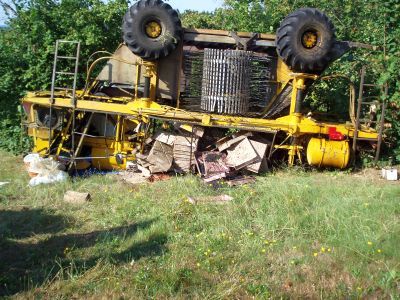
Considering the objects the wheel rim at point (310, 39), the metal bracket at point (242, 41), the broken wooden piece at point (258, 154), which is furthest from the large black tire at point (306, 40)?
the broken wooden piece at point (258, 154)

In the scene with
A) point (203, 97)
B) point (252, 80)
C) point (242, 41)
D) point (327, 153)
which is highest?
point (242, 41)

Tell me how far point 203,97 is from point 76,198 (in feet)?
9.75

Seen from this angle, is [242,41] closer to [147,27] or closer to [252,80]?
[252,80]

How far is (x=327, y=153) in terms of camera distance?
835 cm

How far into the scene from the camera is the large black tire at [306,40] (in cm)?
838

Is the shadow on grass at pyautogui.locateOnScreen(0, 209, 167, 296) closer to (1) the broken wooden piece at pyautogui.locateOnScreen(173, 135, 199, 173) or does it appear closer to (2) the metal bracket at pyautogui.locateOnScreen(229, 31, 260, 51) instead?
(1) the broken wooden piece at pyautogui.locateOnScreen(173, 135, 199, 173)

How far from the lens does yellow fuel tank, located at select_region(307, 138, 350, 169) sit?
834cm

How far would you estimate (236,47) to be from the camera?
888 centimetres

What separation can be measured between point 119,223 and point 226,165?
108 inches

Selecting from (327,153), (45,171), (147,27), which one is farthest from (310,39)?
(45,171)

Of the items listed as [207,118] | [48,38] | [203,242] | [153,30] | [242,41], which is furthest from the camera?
[48,38]

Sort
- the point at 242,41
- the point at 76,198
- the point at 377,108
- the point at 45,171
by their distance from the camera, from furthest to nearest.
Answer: the point at 377,108 < the point at 242,41 < the point at 45,171 < the point at 76,198

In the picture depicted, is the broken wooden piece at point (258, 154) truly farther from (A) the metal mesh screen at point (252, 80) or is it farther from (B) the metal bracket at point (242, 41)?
(B) the metal bracket at point (242, 41)

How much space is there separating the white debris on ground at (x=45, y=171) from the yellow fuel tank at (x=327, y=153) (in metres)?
4.20
